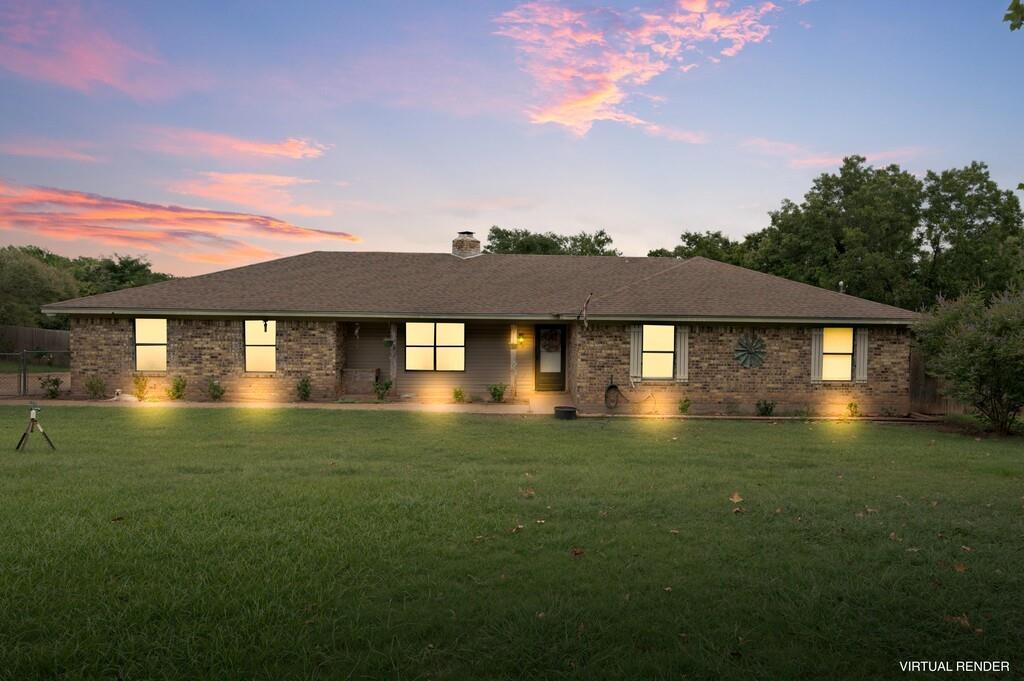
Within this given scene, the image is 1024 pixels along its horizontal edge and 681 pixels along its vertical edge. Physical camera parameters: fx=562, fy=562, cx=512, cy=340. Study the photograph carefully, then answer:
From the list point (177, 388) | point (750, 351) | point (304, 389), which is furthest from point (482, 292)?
point (177, 388)

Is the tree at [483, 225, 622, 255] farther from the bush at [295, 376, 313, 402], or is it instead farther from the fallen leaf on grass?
the fallen leaf on grass

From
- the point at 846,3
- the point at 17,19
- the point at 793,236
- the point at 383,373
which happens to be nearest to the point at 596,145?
the point at 846,3

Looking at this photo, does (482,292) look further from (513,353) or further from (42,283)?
(42,283)

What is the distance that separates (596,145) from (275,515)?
1912cm

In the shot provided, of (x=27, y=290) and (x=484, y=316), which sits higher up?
(x=27, y=290)

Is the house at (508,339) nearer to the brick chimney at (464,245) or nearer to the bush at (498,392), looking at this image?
the bush at (498,392)

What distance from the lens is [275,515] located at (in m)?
5.63

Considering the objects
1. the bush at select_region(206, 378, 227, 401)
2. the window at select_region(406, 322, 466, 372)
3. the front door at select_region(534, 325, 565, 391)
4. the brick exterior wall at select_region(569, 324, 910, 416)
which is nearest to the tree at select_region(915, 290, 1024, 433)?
the brick exterior wall at select_region(569, 324, 910, 416)

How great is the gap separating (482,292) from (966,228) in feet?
82.2

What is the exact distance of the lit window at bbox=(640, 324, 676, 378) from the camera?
53.4ft

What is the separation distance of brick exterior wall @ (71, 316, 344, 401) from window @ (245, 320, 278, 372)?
6.6 inches

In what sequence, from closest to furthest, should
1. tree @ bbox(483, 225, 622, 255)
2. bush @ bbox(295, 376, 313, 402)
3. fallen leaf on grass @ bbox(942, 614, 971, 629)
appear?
fallen leaf on grass @ bbox(942, 614, 971, 629) < bush @ bbox(295, 376, 313, 402) < tree @ bbox(483, 225, 622, 255)

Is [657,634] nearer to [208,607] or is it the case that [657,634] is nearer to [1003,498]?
[208,607]

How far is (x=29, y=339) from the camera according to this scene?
3119 centimetres
